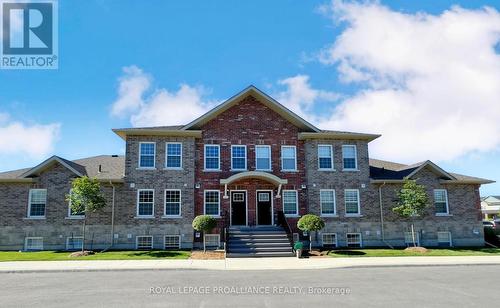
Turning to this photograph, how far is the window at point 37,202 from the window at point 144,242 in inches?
244

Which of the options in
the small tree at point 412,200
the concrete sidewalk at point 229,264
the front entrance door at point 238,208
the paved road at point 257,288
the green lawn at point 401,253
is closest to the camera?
the paved road at point 257,288

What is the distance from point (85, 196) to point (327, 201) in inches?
610

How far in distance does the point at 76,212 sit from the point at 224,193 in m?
9.05

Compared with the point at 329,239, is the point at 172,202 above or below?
above

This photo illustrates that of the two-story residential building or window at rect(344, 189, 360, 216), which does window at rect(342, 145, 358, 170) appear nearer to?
the two-story residential building

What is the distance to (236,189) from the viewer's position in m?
25.5

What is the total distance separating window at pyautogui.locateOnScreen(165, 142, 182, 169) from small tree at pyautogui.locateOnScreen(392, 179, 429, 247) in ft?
48.8

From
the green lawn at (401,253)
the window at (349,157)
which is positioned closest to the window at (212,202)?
the green lawn at (401,253)

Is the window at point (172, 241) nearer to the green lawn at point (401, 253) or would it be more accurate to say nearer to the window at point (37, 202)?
the window at point (37, 202)

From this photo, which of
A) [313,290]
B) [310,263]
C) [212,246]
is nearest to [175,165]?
[212,246]

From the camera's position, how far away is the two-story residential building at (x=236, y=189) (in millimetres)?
23984

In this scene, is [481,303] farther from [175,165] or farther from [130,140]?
[130,140]

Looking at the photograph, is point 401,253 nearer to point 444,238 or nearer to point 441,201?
point 444,238

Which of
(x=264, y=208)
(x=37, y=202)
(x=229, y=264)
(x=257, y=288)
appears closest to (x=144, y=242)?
(x=37, y=202)
